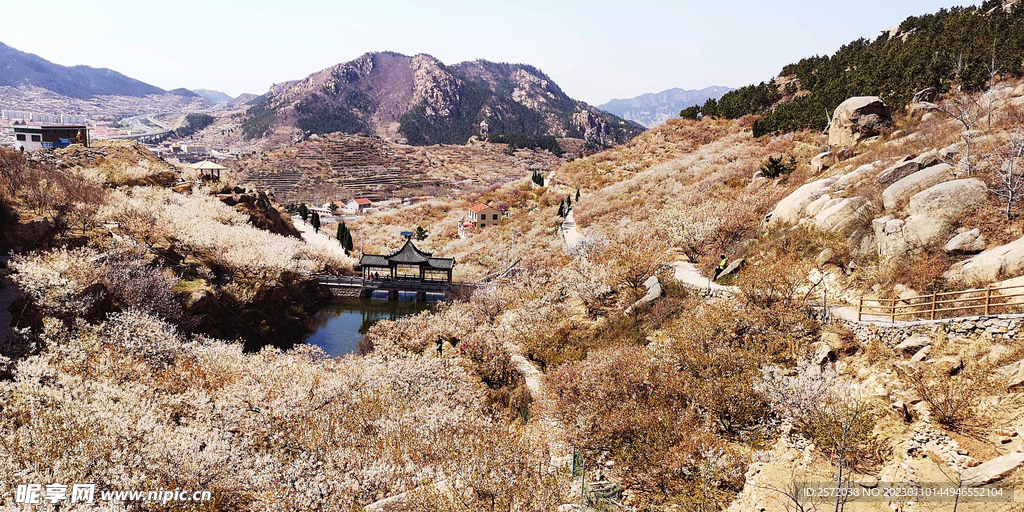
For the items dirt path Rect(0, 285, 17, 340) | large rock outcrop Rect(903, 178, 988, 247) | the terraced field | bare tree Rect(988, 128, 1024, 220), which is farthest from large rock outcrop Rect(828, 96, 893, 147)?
the terraced field

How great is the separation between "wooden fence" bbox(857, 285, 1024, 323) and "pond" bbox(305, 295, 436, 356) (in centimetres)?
2908

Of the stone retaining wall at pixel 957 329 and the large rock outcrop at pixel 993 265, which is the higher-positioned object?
the large rock outcrop at pixel 993 265

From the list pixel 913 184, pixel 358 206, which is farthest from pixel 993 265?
pixel 358 206

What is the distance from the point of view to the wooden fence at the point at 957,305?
38.8 ft

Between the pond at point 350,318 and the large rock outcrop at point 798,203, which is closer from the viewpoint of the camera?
the large rock outcrop at point 798,203

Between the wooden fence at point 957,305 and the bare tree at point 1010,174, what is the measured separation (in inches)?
134

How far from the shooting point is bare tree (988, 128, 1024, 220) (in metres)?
14.4

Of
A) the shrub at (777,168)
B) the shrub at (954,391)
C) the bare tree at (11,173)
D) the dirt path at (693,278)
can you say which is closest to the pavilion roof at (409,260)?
the bare tree at (11,173)

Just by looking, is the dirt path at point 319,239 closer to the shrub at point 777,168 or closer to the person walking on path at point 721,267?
the shrub at point 777,168

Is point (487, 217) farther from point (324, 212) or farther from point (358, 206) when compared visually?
point (358, 206)

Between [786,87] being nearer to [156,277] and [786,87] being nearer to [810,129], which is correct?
[810,129]

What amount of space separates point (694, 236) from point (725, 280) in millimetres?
5752

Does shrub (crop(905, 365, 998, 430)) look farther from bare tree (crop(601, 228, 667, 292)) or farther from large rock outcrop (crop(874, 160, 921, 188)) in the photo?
bare tree (crop(601, 228, 667, 292))

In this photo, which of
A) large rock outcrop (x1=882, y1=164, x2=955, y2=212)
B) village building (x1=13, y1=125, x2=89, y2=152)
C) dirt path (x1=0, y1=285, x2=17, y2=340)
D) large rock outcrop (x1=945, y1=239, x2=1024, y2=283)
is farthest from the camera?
village building (x1=13, y1=125, x2=89, y2=152)
